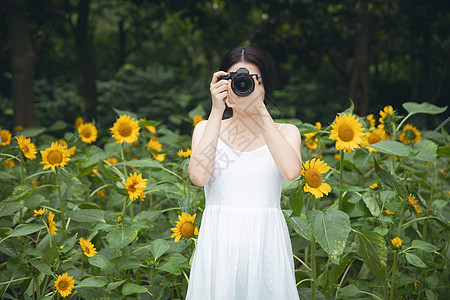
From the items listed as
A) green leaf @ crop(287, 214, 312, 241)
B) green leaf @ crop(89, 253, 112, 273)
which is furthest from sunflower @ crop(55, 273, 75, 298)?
green leaf @ crop(287, 214, 312, 241)

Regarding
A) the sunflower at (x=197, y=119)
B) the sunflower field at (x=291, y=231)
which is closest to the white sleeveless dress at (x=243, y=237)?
the sunflower field at (x=291, y=231)

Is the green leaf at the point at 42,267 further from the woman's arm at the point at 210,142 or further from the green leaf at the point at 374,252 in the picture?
the green leaf at the point at 374,252

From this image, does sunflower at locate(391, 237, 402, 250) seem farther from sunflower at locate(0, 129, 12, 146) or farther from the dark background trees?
sunflower at locate(0, 129, 12, 146)

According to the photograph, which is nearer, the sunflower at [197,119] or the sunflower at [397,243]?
the sunflower at [397,243]

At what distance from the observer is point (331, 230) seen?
1328 mm

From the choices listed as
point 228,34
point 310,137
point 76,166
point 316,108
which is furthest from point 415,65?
point 76,166

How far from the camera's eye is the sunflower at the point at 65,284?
1499 millimetres

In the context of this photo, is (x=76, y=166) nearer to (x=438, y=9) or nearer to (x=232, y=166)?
(x=232, y=166)

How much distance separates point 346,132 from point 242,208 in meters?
0.42

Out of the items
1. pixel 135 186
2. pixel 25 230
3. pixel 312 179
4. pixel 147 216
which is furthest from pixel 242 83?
pixel 25 230

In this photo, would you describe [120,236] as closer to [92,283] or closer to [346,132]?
[92,283]

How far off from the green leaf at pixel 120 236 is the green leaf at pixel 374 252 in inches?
29.4

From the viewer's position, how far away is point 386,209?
1683 millimetres

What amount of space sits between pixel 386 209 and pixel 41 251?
4.24 feet
